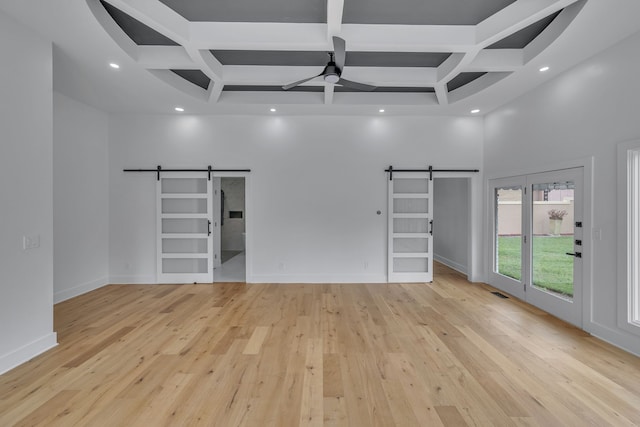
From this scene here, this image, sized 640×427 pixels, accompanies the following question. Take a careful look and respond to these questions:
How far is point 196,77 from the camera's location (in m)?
4.02

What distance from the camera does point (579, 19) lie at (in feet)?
7.89

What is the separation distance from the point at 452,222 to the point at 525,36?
395 centimetres

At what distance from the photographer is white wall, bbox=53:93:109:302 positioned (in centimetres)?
402

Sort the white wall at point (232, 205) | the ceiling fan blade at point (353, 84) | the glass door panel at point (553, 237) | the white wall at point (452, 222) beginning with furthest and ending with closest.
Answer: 1. the white wall at point (232, 205)
2. the white wall at point (452, 222)
3. the glass door panel at point (553, 237)
4. the ceiling fan blade at point (353, 84)

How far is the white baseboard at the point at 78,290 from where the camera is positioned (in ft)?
13.1

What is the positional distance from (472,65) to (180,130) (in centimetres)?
471

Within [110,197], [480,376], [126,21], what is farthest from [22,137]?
[480,376]

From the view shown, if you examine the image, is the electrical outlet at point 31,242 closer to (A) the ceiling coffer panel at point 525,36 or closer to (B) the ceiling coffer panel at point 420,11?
(B) the ceiling coffer panel at point 420,11

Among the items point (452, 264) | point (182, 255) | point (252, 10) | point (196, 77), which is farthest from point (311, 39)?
point (452, 264)

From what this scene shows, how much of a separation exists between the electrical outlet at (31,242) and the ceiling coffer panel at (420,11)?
372 centimetres

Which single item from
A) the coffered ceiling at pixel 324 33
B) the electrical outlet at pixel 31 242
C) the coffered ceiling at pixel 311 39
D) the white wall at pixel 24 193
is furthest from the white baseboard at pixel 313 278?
the coffered ceiling at pixel 324 33

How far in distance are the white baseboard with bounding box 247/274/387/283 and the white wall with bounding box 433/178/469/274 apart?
2.09m

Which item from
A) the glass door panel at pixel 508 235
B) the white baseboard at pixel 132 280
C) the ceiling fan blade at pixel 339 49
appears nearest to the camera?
the ceiling fan blade at pixel 339 49

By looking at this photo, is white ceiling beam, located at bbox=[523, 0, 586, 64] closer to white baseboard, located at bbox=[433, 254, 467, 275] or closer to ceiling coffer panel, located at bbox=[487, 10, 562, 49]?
ceiling coffer panel, located at bbox=[487, 10, 562, 49]
